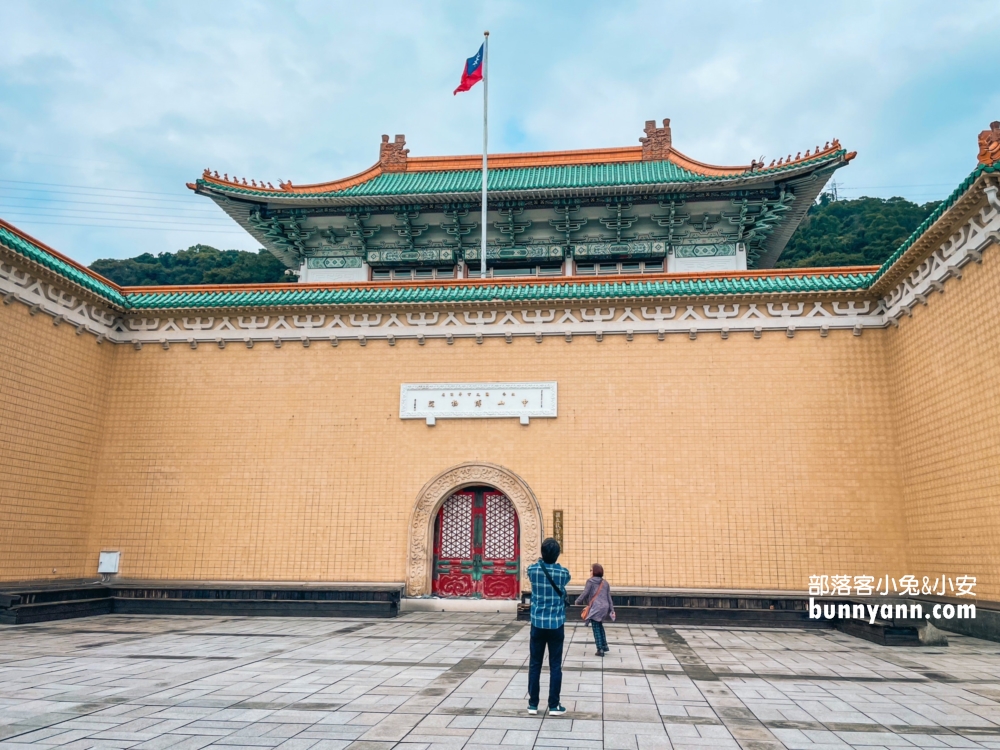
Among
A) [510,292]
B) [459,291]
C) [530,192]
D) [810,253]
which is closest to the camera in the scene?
[510,292]

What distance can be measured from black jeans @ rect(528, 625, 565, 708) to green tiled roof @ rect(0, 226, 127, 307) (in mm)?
9884

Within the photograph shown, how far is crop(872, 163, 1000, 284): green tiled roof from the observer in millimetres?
7629

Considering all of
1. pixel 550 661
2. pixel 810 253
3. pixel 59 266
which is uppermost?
pixel 810 253

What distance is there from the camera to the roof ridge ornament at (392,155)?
59.2ft

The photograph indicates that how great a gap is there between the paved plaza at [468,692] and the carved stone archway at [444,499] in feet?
7.47

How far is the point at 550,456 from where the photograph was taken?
446 inches

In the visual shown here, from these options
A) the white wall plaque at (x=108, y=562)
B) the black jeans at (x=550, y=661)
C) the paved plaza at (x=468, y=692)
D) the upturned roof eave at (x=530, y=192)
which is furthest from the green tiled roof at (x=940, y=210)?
the white wall plaque at (x=108, y=562)

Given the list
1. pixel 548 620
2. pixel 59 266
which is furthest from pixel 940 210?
pixel 59 266

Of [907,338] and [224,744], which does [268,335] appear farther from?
[907,338]

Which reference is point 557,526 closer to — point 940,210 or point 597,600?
point 597,600

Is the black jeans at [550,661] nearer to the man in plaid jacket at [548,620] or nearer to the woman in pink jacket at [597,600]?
the man in plaid jacket at [548,620]

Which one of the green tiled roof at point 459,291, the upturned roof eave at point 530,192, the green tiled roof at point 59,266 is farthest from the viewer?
the upturned roof eave at point 530,192

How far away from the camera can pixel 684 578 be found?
34.8ft

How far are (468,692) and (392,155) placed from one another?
15624 millimetres
